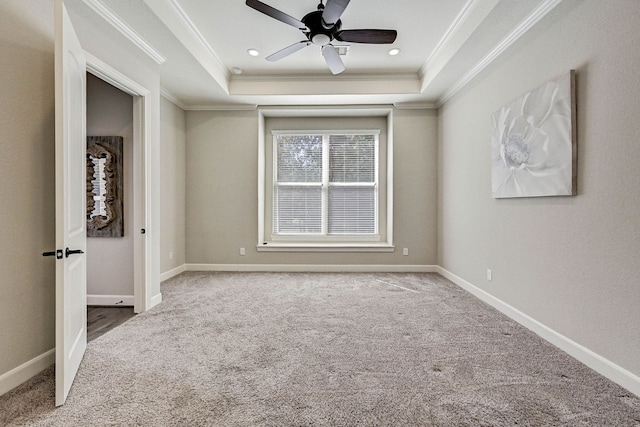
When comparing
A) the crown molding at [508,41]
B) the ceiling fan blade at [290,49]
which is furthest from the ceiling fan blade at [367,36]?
the crown molding at [508,41]

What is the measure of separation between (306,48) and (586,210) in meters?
3.16

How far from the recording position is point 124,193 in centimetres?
355

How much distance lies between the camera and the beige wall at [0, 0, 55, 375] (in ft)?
6.09

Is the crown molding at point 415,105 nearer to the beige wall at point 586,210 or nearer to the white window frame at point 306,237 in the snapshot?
the white window frame at point 306,237

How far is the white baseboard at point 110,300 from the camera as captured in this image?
3.48m

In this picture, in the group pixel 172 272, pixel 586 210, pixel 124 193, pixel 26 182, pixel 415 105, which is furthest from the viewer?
pixel 415 105

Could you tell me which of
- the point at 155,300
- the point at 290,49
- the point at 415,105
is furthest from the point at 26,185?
the point at 415,105

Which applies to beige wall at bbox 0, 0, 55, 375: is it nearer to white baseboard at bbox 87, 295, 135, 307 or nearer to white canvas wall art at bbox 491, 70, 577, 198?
white baseboard at bbox 87, 295, 135, 307

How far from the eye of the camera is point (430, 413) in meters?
1.65

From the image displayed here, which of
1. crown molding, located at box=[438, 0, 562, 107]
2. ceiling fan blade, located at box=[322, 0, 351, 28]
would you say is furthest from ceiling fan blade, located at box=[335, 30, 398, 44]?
crown molding, located at box=[438, 0, 562, 107]

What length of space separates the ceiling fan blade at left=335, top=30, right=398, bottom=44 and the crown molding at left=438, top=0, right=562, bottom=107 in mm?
1077

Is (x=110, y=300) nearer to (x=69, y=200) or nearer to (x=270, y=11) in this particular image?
(x=69, y=200)

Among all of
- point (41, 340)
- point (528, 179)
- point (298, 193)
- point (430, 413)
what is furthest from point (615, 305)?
point (298, 193)

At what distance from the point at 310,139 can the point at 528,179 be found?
353 centimetres
